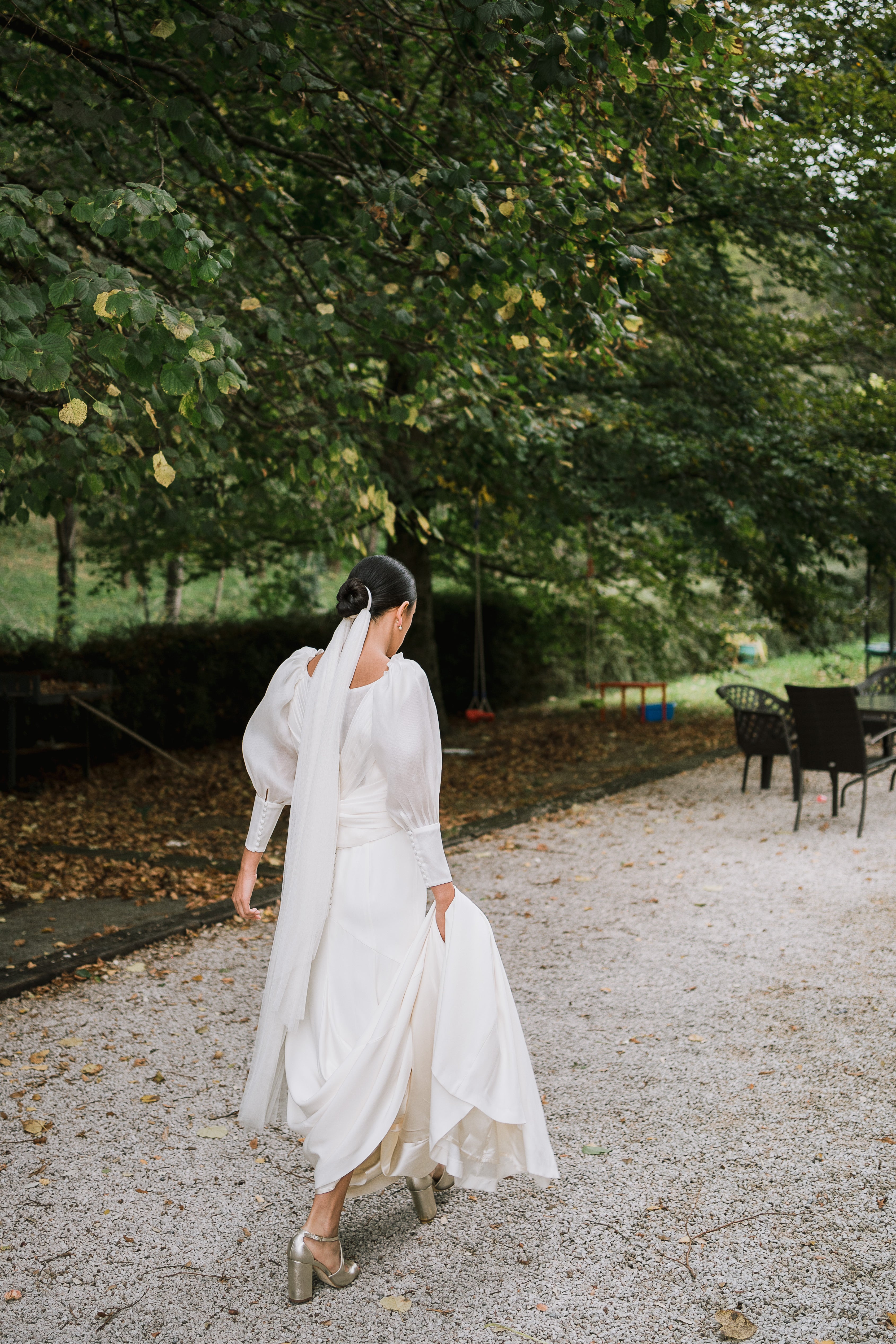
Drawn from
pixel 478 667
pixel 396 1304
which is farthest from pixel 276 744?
pixel 478 667

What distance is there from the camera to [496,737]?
14.3 m

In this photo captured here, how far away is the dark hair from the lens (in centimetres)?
303

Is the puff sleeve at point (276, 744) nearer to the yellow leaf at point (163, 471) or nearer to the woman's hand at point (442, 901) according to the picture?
the woman's hand at point (442, 901)

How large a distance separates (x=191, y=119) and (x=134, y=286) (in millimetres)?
2419

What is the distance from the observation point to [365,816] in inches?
120

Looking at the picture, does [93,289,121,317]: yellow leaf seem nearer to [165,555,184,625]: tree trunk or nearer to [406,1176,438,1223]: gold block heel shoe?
[406,1176,438,1223]: gold block heel shoe

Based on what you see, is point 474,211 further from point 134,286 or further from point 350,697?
point 350,697

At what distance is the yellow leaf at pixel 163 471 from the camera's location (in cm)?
458

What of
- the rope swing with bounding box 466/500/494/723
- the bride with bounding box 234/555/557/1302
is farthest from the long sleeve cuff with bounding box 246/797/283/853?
A: the rope swing with bounding box 466/500/494/723

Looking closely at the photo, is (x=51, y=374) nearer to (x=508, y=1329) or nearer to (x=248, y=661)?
(x=508, y=1329)

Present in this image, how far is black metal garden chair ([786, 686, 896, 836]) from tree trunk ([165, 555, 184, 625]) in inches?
354

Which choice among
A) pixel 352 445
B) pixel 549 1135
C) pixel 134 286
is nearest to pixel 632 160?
pixel 352 445

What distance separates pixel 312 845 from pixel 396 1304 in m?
1.23

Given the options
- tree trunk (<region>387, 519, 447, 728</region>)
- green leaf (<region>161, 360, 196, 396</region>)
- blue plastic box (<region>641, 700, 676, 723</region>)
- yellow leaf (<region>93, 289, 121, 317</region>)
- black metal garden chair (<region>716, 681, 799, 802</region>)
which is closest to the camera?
yellow leaf (<region>93, 289, 121, 317</region>)
